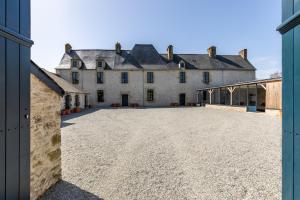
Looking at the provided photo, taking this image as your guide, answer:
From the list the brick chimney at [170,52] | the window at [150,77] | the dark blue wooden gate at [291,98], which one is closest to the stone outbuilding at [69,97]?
the window at [150,77]

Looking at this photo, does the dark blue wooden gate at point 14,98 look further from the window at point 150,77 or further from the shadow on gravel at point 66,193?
the window at point 150,77

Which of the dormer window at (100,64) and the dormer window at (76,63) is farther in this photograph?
the dormer window at (100,64)

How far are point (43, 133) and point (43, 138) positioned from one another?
8 cm

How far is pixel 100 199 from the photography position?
269 cm

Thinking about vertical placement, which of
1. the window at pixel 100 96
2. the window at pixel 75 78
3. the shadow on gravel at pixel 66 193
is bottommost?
the shadow on gravel at pixel 66 193

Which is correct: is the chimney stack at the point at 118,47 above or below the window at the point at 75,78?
above

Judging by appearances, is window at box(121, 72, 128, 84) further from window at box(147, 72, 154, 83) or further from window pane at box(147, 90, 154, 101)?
window pane at box(147, 90, 154, 101)

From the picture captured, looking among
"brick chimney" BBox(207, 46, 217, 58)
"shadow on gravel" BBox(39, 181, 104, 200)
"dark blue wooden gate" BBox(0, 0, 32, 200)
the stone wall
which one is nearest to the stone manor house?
"brick chimney" BBox(207, 46, 217, 58)

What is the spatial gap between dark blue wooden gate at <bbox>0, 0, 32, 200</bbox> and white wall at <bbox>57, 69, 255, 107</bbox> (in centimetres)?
2139

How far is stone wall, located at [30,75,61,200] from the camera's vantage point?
Answer: 2547 mm

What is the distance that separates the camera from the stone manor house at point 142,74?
22.7 m

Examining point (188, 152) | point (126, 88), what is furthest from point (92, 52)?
point (188, 152)

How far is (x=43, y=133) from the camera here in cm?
278

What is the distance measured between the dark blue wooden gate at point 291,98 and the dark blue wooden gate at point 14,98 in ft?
7.79
